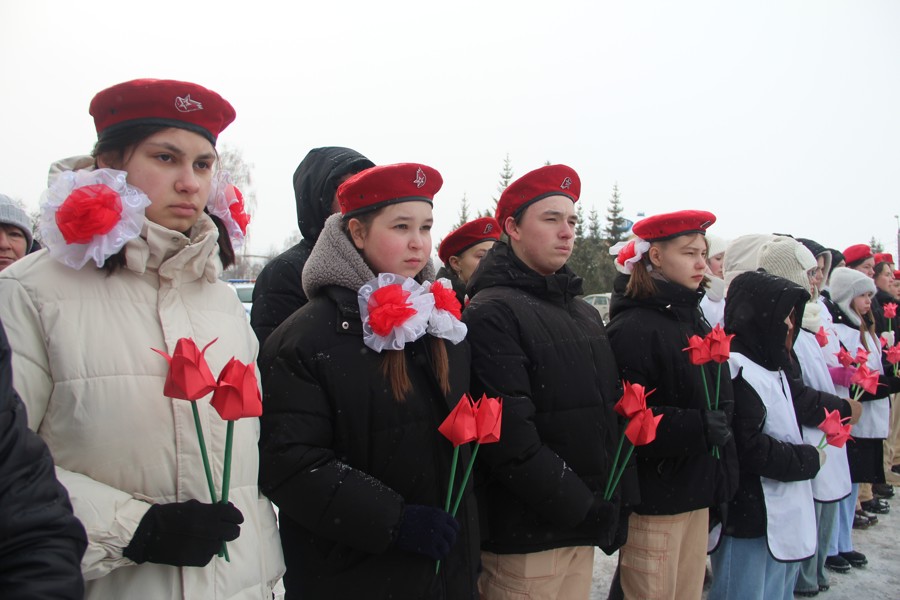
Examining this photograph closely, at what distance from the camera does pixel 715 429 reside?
3.01m

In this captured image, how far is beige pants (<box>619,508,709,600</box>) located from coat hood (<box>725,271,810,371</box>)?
99 cm

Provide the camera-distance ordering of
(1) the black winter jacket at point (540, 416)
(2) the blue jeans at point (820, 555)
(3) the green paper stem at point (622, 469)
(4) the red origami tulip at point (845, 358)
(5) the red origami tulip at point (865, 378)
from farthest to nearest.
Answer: (4) the red origami tulip at point (845, 358)
(5) the red origami tulip at point (865, 378)
(2) the blue jeans at point (820, 555)
(3) the green paper stem at point (622, 469)
(1) the black winter jacket at point (540, 416)

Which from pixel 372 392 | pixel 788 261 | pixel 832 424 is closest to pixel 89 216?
pixel 372 392

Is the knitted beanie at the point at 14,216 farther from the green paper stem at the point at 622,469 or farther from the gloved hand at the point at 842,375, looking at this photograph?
the gloved hand at the point at 842,375

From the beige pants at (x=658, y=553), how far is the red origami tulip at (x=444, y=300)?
1.67 m

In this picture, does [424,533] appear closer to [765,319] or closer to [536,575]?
[536,575]

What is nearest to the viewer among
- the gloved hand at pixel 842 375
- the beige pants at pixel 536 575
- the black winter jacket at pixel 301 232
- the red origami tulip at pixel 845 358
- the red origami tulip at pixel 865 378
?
the beige pants at pixel 536 575

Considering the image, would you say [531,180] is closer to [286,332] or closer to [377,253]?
[377,253]

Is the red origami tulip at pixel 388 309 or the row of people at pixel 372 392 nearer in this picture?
the row of people at pixel 372 392

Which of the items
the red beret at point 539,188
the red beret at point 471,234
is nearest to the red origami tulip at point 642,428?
the red beret at point 539,188

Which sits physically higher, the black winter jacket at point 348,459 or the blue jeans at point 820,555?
the black winter jacket at point 348,459

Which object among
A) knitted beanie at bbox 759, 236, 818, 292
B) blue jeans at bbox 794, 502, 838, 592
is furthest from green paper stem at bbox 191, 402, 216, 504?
blue jeans at bbox 794, 502, 838, 592

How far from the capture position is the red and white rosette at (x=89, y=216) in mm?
1528

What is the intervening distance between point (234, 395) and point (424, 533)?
0.79 metres
